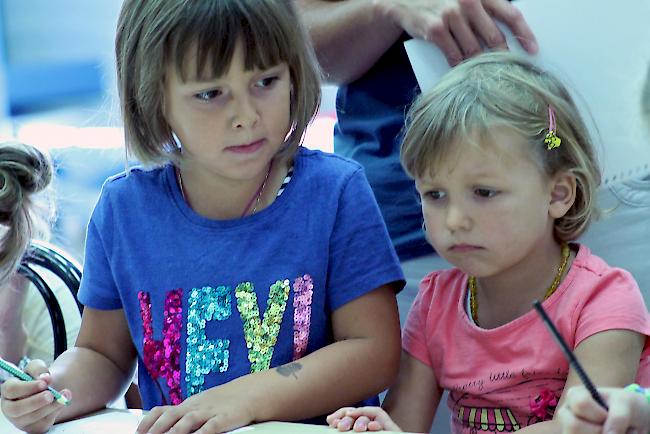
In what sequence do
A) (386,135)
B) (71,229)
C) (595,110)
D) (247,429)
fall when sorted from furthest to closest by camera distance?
1. (71,229)
2. (386,135)
3. (595,110)
4. (247,429)

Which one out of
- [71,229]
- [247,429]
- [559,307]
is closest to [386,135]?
[559,307]

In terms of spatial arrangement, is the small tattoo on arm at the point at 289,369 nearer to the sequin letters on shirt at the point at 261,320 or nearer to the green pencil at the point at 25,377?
the sequin letters on shirt at the point at 261,320

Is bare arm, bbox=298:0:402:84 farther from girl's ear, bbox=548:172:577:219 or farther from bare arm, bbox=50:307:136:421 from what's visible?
bare arm, bbox=50:307:136:421

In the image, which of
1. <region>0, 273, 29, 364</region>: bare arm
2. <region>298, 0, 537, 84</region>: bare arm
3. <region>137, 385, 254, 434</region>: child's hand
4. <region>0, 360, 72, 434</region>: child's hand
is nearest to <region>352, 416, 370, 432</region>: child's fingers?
<region>137, 385, 254, 434</region>: child's hand

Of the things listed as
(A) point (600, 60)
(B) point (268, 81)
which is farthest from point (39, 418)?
(A) point (600, 60)

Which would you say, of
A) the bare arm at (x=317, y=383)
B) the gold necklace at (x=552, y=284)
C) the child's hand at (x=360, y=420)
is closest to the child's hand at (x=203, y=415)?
the bare arm at (x=317, y=383)

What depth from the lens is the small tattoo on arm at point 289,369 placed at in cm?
123

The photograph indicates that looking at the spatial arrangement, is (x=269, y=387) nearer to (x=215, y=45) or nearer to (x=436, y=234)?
(x=436, y=234)

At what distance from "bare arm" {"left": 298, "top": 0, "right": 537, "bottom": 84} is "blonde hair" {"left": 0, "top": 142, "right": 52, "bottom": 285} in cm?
45

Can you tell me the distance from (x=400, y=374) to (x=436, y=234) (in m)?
0.21

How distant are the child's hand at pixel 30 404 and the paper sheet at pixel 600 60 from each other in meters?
0.61

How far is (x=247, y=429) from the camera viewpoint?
112 centimetres

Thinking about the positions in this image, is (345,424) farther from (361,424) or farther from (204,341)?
(204,341)

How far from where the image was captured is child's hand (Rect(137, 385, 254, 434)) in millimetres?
1109
